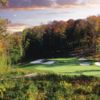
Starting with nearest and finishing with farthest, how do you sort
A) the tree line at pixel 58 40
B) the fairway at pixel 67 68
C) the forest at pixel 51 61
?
the forest at pixel 51 61 < the fairway at pixel 67 68 < the tree line at pixel 58 40

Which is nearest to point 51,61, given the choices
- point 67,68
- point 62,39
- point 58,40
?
point 67,68

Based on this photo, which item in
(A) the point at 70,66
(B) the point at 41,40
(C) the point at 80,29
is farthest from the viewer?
(C) the point at 80,29

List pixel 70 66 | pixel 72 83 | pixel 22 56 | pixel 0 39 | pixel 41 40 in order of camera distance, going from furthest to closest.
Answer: pixel 41 40 → pixel 22 56 → pixel 70 66 → pixel 72 83 → pixel 0 39

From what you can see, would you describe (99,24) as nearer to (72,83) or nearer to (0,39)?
(72,83)

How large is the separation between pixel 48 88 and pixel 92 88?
200 cm

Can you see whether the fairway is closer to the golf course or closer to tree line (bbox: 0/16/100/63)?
the golf course

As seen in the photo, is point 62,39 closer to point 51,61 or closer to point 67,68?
point 51,61

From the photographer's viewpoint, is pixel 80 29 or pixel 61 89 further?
pixel 80 29

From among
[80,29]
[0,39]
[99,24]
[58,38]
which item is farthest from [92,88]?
[99,24]

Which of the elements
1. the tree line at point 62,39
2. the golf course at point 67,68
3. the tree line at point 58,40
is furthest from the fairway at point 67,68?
the tree line at point 62,39

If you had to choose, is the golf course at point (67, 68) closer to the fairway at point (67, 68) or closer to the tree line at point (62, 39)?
the fairway at point (67, 68)

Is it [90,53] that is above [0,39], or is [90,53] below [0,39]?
below

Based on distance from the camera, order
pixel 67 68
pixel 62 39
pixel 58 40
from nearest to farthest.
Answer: pixel 67 68 < pixel 62 39 < pixel 58 40

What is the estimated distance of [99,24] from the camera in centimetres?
4147
